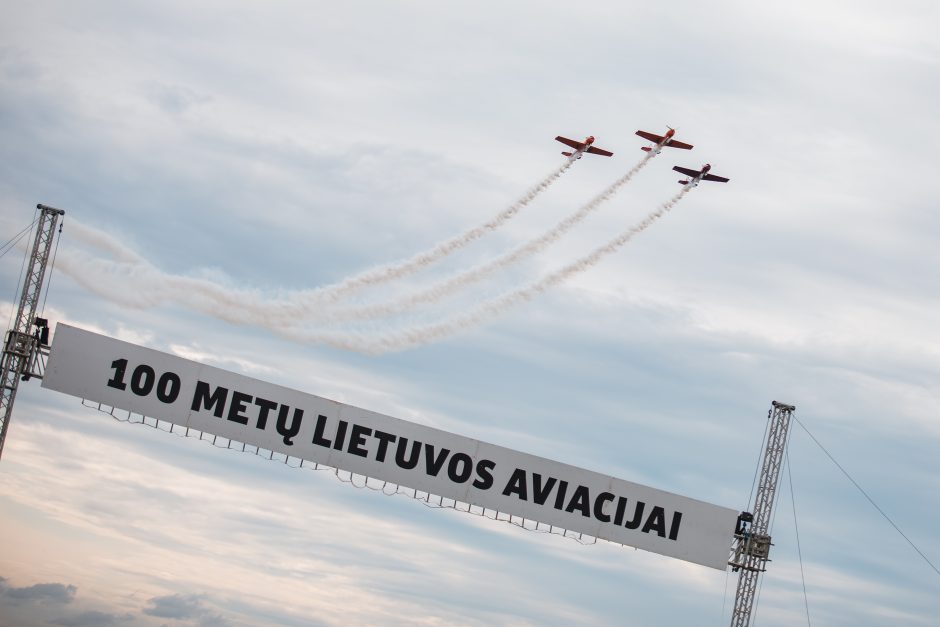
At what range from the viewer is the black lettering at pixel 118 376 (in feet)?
140

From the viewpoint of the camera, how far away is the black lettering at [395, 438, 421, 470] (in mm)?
44156

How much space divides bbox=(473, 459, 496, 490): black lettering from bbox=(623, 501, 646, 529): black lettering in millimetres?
6187

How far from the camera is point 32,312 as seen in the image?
42.1m

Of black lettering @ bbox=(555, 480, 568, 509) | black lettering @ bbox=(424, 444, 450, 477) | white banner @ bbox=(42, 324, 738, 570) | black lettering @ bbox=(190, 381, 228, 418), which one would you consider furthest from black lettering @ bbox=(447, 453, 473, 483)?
black lettering @ bbox=(190, 381, 228, 418)

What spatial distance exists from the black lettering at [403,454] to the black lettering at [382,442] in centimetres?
44

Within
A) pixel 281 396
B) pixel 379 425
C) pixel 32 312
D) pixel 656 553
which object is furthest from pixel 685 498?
pixel 32 312

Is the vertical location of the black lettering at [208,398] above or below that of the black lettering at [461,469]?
above

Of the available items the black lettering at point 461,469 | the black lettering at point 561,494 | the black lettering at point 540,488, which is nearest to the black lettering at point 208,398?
the black lettering at point 461,469

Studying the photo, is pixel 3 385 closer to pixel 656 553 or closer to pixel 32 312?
pixel 32 312

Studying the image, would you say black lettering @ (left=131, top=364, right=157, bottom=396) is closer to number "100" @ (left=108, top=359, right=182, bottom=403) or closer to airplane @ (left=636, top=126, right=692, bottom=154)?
number "100" @ (left=108, top=359, right=182, bottom=403)

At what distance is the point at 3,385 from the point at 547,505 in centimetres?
2235

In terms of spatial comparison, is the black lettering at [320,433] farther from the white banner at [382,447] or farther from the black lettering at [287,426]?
the black lettering at [287,426]

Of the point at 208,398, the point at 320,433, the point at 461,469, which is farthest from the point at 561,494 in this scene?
the point at 208,398

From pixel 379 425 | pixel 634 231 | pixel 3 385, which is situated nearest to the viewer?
pixel 3 385
